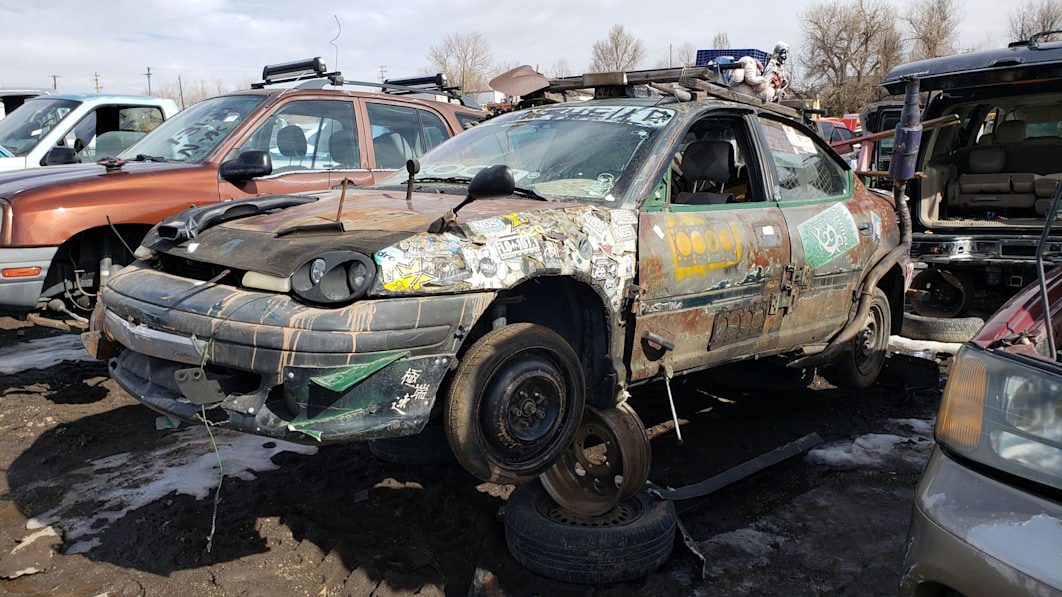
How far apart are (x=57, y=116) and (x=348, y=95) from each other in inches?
138

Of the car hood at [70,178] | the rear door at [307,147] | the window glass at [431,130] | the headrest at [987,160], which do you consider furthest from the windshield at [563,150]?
the headrest at [987,160]

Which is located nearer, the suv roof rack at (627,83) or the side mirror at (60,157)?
the suv roof rack at (627,83)

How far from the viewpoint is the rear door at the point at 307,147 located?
17.8 ft

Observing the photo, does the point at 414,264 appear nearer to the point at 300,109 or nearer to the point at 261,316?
the point at 261,316

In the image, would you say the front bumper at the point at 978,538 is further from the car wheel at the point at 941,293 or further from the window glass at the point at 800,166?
the car wheel at the point at 941,293

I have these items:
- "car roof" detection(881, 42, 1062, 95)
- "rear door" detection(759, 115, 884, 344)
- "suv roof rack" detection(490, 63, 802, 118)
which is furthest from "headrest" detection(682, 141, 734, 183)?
"car roof" detection(881, 42, 1062, 95)

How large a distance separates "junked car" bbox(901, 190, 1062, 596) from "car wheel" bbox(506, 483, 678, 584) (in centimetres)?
117

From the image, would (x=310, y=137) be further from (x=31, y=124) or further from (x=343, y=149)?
(x=31, y=124)

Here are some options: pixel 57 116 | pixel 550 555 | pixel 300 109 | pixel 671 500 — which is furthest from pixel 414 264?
pixel 57 116

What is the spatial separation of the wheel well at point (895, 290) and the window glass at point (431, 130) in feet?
12.3

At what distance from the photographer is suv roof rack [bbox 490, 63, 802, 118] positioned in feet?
12.9

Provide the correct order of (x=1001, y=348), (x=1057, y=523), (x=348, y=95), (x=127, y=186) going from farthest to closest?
(x=348, y=95) < (x=127, y=186) < (x=1001, y=348) < (x=1057, y=523)

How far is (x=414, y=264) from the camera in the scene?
2.62 metres

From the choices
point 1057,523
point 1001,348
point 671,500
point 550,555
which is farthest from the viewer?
point 671,500
